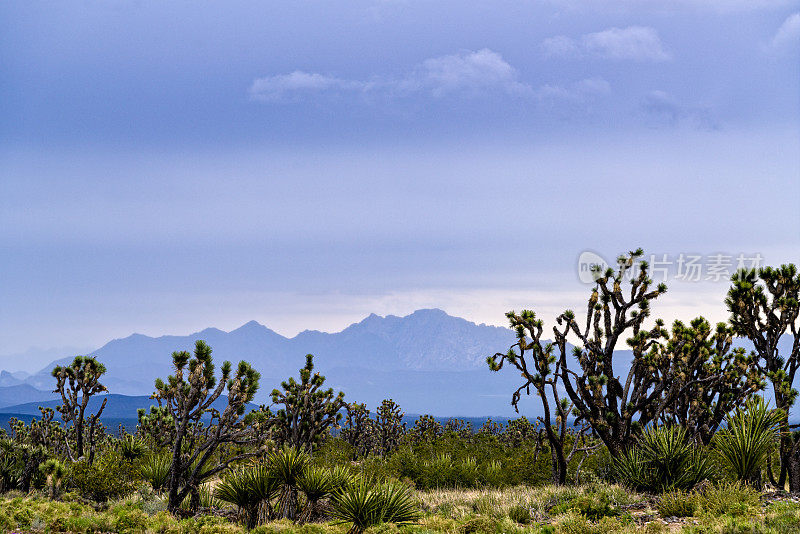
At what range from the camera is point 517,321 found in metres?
20.6

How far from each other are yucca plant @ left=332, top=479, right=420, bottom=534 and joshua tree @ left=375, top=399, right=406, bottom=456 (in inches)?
1301

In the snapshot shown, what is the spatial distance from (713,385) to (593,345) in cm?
530

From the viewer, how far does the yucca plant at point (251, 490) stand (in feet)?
49.8

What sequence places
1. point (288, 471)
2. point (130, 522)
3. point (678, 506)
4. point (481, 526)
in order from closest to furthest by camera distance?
1. point (481, 526)
2. point (678, 506)
3. point (130, 522)
4. point (288, 471)

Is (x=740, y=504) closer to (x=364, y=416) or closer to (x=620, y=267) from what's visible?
(x=620, y=267)

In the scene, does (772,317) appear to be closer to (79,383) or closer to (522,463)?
(522,463)

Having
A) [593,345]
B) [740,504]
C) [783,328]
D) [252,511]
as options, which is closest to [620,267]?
[593,345]

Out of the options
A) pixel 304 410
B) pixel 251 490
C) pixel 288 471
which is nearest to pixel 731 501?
pixel 288 471

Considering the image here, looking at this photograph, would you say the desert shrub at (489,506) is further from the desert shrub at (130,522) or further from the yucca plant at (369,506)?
the desert shrub at (130,522)

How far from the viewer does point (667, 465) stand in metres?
16.7

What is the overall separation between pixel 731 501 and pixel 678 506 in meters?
1.14

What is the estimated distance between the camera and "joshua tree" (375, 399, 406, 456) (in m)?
48.2

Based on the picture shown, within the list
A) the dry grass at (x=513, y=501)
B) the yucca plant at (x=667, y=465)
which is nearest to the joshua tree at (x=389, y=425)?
the dry grass at (x=513, y=501)

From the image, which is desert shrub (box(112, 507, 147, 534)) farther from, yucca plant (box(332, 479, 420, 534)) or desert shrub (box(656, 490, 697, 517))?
desert shrub (box(656, 490, 697, 517))
